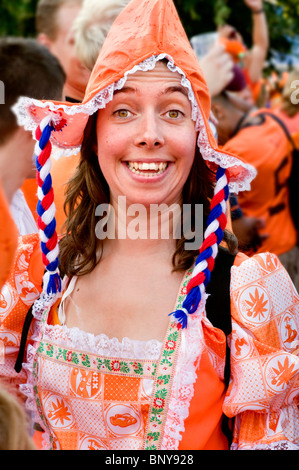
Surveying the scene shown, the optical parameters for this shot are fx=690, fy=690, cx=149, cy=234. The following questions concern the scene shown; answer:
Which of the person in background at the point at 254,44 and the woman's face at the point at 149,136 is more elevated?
the person in background at the point at 254,44

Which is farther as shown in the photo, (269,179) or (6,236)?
(269,179)

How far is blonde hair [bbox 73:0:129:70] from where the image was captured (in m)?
3.10

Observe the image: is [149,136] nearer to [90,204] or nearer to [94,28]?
[90,204]

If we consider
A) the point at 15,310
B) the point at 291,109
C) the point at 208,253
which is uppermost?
the point at 291,109

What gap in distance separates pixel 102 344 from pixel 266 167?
252 cm

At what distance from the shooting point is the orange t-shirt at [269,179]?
4.19 metres

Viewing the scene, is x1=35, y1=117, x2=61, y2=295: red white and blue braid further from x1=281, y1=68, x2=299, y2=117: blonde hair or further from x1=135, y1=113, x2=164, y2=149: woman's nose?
x1=281, y1=68, x2=299, y2=117: blonde hair

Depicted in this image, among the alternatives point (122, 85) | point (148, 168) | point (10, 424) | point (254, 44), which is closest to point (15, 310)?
point (148, 168)

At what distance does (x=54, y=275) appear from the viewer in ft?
6.71

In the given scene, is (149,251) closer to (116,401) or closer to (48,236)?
(48,236)

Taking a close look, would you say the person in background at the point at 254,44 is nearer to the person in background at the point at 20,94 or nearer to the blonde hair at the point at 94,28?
the blonde hair at the point at 94,28

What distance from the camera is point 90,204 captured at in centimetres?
223

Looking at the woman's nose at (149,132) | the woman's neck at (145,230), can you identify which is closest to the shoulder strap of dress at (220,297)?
the woman's neck at (145,230)

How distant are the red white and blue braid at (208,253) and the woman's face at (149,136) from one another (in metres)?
0.12
